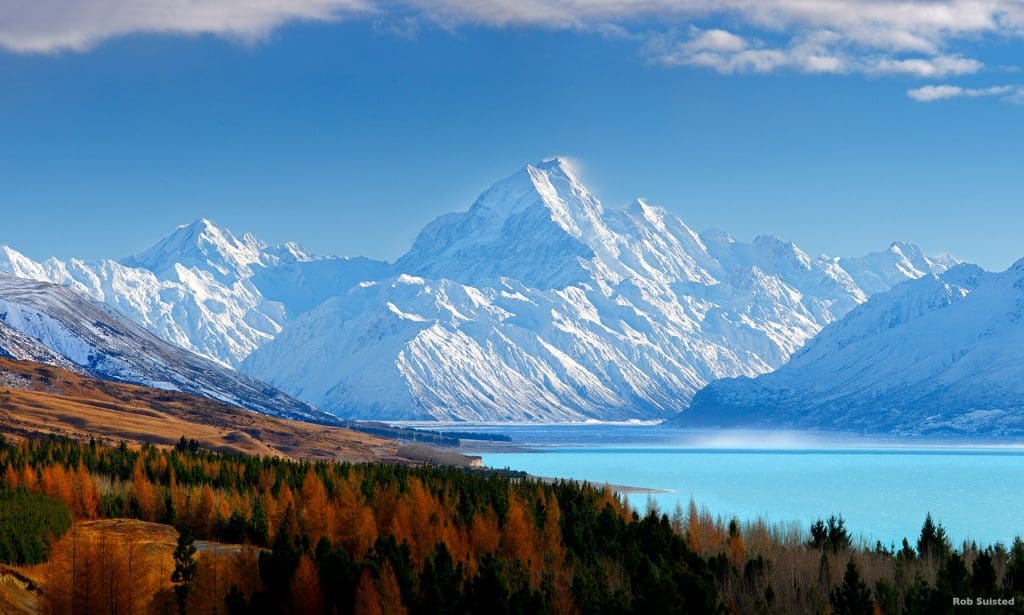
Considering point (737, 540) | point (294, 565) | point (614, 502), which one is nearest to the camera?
point (294, 565)

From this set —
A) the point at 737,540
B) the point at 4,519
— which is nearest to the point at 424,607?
the point at 4,519

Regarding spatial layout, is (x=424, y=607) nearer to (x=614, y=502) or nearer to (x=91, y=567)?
(x=91, y=567)

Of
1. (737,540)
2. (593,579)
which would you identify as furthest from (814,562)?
(593,579)

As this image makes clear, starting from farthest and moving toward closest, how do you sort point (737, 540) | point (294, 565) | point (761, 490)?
point (761, 490) → point (737, 540) → point (294, 565)

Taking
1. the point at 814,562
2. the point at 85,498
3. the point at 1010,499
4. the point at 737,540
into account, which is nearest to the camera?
the point at 814,562

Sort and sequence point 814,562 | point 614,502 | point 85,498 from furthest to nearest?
1. point 614,502
2. point 85,498
3. point 814,562

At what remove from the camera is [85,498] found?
91.7m

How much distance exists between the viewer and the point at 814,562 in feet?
256

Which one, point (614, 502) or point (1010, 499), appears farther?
point (1010, 499)

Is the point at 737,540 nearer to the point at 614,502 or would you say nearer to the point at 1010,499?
the point at 614,502

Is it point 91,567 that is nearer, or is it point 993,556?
point 91,567

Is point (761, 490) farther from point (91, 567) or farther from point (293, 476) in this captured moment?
point (91, 567)

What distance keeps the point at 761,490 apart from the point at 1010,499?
34.7 meters

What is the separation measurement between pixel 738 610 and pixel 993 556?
75.6ft
